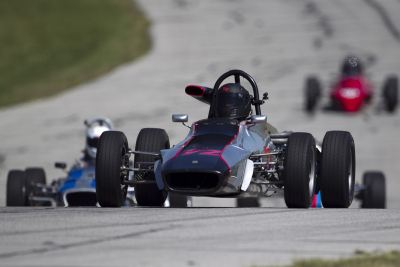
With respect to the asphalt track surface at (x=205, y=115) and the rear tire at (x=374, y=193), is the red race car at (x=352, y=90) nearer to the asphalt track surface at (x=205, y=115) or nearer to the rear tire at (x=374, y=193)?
the asphalt track surface at (x=205, y=115)

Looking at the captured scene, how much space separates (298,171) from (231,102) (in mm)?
1566

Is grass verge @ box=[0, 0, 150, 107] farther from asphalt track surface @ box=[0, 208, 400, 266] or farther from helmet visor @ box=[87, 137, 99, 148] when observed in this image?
asphalt track surface @ box=[0, 208, 400, 266]

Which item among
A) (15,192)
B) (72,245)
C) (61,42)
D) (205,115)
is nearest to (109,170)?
(72,245)

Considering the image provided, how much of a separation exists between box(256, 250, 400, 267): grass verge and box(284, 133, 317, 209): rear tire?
272 cm

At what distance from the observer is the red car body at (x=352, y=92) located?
22.8 meters

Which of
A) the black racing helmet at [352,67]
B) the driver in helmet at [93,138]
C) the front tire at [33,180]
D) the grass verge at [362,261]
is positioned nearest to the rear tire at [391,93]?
the black racing helmet at [352,67]

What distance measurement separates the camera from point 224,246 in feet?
17.2

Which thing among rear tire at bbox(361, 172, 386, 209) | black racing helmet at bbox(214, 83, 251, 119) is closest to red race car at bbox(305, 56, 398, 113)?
rear tire at bbox(361, 172, 386, 209)

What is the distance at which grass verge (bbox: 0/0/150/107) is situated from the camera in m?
33.7

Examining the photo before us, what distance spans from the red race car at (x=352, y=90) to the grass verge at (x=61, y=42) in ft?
39.8

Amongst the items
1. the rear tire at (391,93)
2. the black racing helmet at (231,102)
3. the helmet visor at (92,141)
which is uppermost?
the rear tire at (391,93)

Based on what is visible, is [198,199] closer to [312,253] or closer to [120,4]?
[312,253]

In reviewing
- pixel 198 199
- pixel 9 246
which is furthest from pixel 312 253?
pixel 198 199

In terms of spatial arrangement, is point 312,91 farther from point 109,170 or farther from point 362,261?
point 362,261
